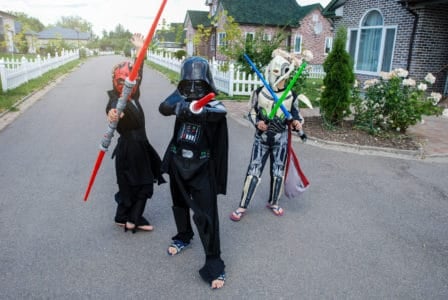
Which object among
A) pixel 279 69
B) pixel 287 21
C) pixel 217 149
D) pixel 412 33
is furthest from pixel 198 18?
pixel 217 149

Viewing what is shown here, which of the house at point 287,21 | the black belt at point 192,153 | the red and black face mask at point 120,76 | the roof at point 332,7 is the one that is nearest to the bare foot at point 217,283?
the black belt at point 192,153

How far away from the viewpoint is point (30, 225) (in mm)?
3850

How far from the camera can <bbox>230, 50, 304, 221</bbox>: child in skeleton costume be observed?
3.80 m

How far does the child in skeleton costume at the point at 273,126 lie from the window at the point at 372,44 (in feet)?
33.6

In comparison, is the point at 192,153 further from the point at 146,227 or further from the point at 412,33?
the point at 412,33

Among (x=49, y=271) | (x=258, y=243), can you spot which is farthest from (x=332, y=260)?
(x=49, y=271)

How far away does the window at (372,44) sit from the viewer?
1262 cm

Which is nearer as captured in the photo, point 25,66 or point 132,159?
point 132,159

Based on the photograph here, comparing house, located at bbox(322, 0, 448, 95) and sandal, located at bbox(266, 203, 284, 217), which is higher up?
house, located at bbox(322, 0, 448, 95)

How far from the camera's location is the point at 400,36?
39.3ft

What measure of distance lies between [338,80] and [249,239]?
4971 mm

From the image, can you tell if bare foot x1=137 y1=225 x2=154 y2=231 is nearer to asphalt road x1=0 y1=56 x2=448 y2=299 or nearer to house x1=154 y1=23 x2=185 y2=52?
asphalt road x1=0 y1=56 x2=448 y2=299

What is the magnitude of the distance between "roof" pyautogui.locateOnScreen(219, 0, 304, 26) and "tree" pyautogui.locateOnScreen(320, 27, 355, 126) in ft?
67.4

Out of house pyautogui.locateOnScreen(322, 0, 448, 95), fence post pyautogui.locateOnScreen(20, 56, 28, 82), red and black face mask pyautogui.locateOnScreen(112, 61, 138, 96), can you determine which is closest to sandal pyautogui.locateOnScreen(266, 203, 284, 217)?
red and black face mask pyautogui.locateOnScreen(112, 61, 138, 96)
